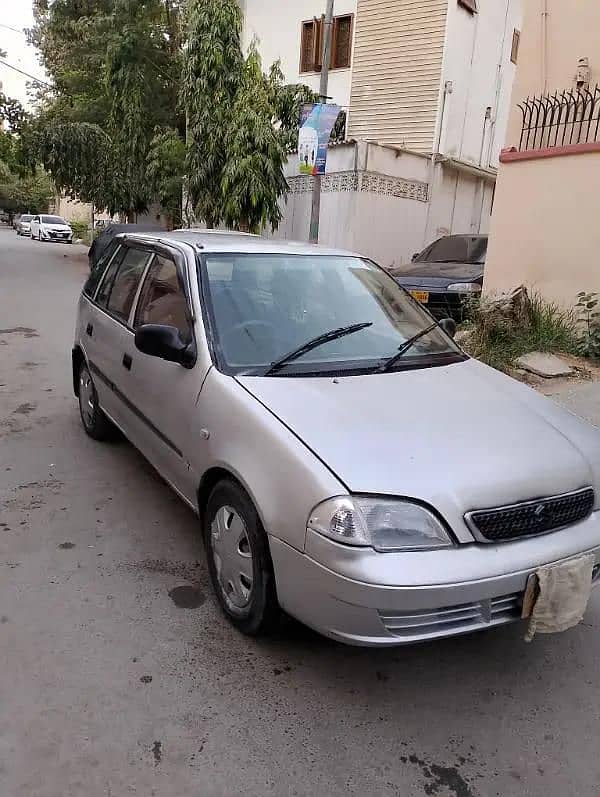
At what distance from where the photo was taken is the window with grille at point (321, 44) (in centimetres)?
1690

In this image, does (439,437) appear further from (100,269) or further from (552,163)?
(552,163)

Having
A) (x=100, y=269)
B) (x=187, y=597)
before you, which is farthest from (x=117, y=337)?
(x=187, y=597)

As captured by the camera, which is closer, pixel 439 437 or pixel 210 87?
pixel 439 437

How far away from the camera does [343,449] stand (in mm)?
2527

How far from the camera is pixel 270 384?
118 inches

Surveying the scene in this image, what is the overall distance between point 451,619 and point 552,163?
297 inches

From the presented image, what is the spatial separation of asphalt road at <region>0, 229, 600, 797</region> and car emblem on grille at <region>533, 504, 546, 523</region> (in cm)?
74

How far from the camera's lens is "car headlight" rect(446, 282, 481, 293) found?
941cm

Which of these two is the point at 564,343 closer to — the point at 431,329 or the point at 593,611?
the point at 431,329

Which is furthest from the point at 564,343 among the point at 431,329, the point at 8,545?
the point at 8,545

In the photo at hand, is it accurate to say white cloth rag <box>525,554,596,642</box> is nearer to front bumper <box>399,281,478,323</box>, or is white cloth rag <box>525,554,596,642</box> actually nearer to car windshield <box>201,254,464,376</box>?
car windshield <box>201,254,464,376</box>

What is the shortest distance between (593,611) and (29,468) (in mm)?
3681

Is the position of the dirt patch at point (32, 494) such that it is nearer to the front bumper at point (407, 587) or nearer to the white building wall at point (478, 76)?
the front bumper at point (407, 587)

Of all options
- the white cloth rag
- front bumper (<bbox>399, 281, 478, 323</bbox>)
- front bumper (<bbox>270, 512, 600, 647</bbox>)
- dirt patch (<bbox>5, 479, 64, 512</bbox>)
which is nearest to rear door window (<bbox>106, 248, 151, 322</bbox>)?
dirt patch (<bbox>5, 479, 64, 512</bbox>)
